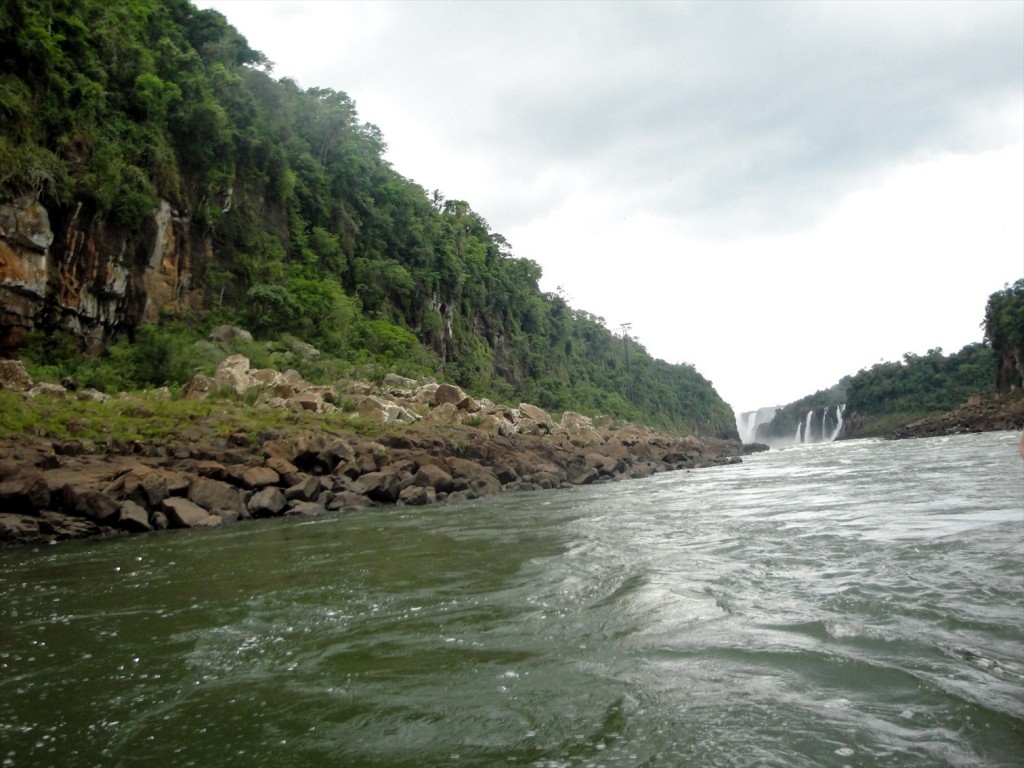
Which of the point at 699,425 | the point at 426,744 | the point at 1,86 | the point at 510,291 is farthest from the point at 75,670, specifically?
the point at 699,425

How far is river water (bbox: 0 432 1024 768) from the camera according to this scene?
2504mm

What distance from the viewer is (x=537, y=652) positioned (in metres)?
3.52

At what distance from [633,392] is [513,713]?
2908 inches

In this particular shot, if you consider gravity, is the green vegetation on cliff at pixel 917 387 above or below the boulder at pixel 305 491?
above

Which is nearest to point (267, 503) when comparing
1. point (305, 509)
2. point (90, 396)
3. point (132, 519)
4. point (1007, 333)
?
point (305, 509)

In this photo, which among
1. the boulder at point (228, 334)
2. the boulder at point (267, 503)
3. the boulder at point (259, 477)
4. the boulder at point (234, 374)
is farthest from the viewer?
the boulder at point (228, 334)

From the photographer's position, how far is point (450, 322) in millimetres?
40844

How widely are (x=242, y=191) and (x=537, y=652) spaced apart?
93.7 ft

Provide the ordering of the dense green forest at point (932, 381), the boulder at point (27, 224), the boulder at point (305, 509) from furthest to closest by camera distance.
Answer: the dense green forest at point (932, 381)
the boulder at point (27, 224)
the boulder at point (305, 509)

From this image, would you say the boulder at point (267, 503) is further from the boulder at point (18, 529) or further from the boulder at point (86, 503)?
the boulder at point (18, 529)

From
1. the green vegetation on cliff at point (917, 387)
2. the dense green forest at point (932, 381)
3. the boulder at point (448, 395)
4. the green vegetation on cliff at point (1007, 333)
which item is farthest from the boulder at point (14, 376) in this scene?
the green vegetation on cliff at point (917, 387)

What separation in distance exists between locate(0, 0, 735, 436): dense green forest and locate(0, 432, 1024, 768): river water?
15.5 m

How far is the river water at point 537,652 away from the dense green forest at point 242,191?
50.7ft

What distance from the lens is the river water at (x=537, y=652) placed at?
2504mm
